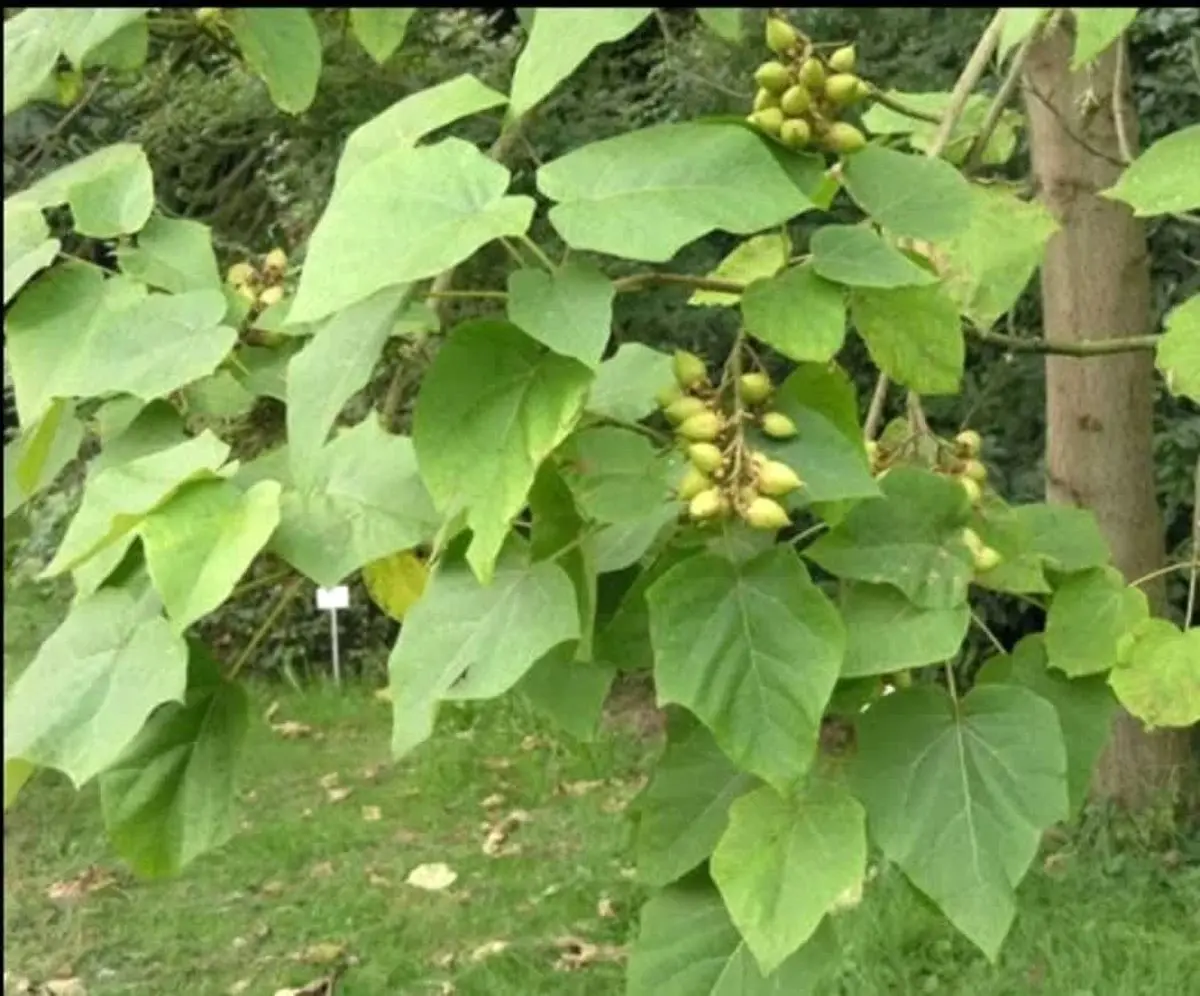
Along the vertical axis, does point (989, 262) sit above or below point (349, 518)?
below

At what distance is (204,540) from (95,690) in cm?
10

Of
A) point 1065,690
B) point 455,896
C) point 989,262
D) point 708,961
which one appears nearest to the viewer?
point 708,961

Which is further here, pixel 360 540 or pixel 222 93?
pixel 222 93

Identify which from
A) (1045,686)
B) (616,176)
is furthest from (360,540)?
(1045,686)

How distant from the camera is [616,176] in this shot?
0.85 metres

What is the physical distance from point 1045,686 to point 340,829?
3.30 metres

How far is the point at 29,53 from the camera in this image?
2.51 ft

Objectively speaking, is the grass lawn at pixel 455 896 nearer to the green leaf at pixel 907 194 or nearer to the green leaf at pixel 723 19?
the green leaf at pixel 907 194

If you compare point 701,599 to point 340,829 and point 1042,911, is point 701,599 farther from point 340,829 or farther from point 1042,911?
point 340,829

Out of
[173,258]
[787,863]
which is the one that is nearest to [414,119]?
[173,258]

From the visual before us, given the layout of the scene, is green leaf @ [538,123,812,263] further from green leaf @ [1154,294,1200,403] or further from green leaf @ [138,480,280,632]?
green leaf @ [1154,294,1200,403]

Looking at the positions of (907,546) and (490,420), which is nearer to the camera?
(490,420)

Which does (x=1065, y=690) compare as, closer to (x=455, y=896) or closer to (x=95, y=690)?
(x=95, y=690)

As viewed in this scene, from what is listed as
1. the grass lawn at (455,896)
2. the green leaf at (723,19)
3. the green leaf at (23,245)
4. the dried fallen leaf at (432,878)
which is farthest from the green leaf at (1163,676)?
the dried fallen leaf at (432,878)
